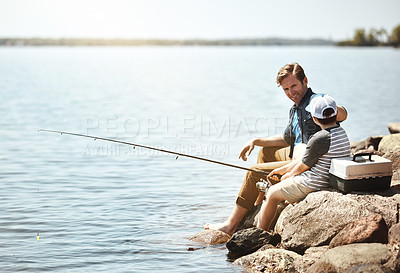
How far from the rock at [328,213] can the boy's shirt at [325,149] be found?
0.77ft

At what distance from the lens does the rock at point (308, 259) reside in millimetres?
5219

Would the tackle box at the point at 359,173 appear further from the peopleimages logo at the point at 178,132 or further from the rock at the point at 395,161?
the peopleimages logo at the point at 178,132

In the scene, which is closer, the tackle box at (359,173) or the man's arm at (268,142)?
the tackle box at (359,173)

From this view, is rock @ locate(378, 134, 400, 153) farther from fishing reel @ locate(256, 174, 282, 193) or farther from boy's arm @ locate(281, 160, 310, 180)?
boy's arm @ locate(281, 160, 310, 180)

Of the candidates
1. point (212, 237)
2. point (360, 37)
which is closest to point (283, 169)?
point (212, 237)

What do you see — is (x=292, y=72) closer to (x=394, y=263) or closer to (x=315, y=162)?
(x=315, y=162)

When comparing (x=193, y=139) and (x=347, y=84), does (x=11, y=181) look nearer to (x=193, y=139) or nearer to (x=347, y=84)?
(x=193, y=139)

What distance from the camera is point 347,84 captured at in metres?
34.7

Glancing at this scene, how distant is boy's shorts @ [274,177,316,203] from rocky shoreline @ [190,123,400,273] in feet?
0.28

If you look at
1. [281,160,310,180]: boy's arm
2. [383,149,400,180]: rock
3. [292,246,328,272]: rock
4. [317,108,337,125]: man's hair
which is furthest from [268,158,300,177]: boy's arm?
[383,149,400,180]: rock

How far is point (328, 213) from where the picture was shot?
17.6 ft

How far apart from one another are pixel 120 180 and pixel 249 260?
4539 mm

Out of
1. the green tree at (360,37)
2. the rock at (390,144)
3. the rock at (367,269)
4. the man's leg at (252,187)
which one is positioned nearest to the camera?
the rock at (367,269)

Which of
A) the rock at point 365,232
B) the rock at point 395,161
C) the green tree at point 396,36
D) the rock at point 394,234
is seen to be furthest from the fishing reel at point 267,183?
the green tree at point 396,36
